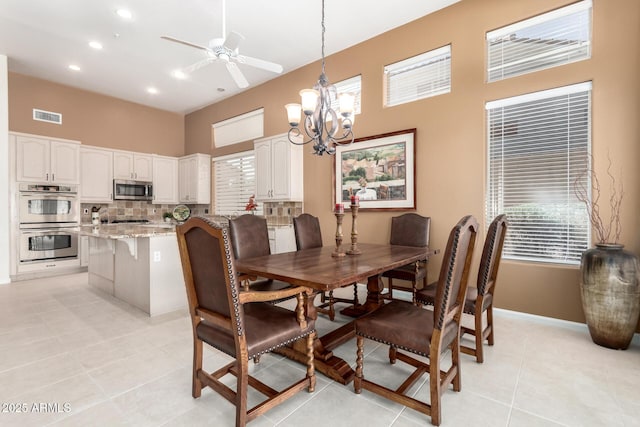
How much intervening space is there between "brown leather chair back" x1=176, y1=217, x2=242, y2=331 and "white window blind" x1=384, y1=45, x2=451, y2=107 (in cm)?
335

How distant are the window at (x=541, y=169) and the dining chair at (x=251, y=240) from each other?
2.45 meters

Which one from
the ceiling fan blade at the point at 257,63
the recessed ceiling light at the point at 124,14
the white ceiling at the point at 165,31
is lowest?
the ceiling fan blade at the point at 257,63

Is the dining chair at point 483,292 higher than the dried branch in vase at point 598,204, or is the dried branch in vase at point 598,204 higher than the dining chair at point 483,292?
the dried branch in vase at point 598,204

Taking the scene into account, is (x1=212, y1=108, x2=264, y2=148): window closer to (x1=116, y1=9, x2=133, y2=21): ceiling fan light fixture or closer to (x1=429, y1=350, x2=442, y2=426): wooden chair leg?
(x1=116, y1=9, x2=133, y2=21): ceiling fan light fixture

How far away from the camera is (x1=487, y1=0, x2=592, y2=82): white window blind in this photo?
9.48 ft

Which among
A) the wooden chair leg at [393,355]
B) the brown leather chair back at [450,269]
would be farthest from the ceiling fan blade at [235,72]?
the wooden chair leg at [393,355]

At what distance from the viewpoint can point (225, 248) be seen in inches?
55.6

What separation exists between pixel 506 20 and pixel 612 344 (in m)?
3.20

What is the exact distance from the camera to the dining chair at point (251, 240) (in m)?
2.82

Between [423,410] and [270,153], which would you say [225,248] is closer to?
[423,410]

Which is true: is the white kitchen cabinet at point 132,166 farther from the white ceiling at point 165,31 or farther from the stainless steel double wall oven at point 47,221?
the white ceiling at point 165,31

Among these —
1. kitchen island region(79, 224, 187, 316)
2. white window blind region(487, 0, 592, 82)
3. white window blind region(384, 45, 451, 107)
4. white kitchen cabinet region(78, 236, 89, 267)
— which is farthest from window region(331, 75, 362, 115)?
white kitchen cabinet region(78, 236, 89, 267)

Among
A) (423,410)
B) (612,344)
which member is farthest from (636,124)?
(423,410)

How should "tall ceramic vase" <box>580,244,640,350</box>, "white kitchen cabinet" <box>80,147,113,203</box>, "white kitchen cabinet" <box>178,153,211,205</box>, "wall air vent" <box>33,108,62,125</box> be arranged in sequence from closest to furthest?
"tall ceramic vase" <box>580,244,640,350</box>
"wall air vent" <box>33,108,62,125</box>
"white kitchen cabinet" <box>80,147,113,203</box>
"white kitchen cabinet" <box>178,153,211,205</box>
